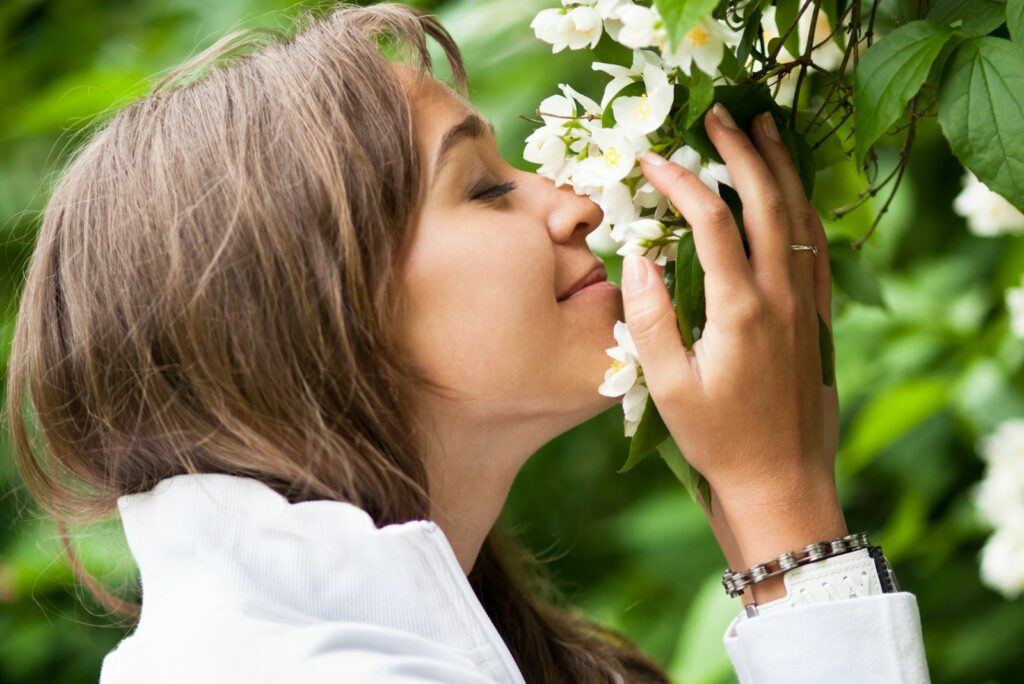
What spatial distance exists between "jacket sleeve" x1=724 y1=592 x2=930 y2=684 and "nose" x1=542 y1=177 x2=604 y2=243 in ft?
1.20

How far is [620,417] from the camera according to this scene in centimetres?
238

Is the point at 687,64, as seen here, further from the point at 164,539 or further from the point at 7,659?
the point at 7,659

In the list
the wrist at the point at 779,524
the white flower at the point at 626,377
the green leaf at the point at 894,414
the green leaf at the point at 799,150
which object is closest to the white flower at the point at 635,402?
the white flower at the point at 626,377

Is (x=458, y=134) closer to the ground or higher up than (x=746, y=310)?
higher up

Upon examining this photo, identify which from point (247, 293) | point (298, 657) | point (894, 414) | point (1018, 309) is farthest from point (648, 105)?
point (894, 414)

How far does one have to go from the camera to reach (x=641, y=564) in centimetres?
233

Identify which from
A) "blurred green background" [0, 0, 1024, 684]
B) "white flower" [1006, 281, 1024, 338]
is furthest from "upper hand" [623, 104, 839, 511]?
"white flower" [1006, 281, 1024, 338]

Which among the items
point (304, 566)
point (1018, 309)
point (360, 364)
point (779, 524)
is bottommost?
point (1018, 309)

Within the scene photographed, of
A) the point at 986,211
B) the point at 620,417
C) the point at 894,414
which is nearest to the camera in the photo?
the point at 986,211

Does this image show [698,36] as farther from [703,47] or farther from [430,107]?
[430,107]

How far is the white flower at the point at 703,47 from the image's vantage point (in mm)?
797

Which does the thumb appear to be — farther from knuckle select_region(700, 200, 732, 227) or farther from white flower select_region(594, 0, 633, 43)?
white flower select_region(594, 0, 633, 43)

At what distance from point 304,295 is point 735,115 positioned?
37cm

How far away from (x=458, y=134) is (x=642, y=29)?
0.28 m
